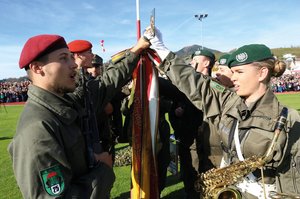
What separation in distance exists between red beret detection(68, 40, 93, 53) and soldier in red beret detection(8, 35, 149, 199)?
1.66 metres

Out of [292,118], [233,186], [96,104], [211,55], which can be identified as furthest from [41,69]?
[211,55]

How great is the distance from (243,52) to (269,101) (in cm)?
59

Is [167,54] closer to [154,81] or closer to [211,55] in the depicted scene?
[154,81]

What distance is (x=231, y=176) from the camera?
3.02 m

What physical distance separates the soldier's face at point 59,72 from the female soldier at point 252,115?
1.60m

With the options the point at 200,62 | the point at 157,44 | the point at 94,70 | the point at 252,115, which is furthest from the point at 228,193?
the point at 94,70

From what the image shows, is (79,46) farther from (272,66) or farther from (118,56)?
(272,66)

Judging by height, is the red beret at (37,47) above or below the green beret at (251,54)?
above

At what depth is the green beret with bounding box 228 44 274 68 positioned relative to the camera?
3.04 meters

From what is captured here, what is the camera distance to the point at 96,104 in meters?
3.49

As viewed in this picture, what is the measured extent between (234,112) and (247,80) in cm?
37

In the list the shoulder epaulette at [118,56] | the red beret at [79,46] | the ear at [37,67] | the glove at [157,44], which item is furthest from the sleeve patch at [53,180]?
the red beret at [79,46]

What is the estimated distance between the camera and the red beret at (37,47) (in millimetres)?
2598

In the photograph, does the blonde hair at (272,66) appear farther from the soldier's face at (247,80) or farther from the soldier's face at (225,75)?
the soldier's face at (225,75)
